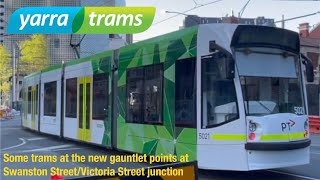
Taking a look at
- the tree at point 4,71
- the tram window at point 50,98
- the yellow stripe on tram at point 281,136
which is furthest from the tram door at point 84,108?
the tree at point 4,71

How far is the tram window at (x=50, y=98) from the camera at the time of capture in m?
19.2

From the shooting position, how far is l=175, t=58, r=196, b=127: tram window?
1004 centimetres

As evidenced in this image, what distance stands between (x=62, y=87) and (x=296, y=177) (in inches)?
406

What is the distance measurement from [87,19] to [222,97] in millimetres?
14924

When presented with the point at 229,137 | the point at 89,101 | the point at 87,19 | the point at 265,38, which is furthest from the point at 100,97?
the point at 87,19

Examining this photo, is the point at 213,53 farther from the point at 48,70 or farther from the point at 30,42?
the point at 30,42

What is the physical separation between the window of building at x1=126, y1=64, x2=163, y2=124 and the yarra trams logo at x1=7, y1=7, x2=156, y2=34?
877 cm

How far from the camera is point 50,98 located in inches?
784

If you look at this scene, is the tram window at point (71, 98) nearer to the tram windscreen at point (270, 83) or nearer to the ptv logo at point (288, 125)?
the tram windscreen at point (270, 83)

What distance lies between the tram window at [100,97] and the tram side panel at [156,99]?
917 millimetres

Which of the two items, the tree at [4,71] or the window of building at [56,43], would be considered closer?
the tree at [4,71]

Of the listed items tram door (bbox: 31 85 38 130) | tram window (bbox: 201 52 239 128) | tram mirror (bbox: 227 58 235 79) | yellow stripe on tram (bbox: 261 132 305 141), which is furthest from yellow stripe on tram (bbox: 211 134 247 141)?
tram door (bbox: 31 85 38 130)

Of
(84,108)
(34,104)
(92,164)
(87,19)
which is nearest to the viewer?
(92,164)

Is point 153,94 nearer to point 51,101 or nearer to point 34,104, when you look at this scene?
point 51,101
